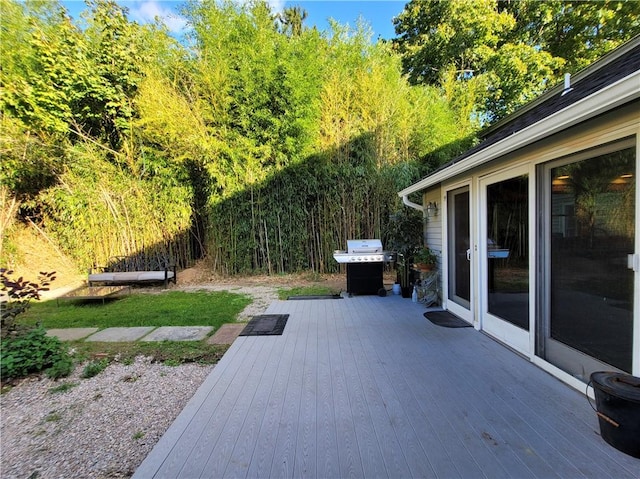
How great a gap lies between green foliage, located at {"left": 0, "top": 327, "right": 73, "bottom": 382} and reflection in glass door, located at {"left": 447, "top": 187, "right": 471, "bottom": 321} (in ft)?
12.6

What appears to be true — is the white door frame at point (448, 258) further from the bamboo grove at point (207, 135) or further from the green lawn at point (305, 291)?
the bamboo grove at point (207, 135)

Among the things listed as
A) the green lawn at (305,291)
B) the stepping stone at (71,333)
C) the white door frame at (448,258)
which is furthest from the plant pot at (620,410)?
the stepping stone at (71,333)

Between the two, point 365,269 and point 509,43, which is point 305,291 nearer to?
point 365,269

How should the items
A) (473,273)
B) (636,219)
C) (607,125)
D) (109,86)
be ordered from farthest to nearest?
(109,86)
(473,273)
(607,125)
(636,219)

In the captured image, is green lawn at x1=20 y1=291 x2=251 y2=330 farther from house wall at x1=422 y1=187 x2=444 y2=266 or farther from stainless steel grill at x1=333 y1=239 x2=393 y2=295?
house wall at x1=422 y1=187 x2=444 y2=266

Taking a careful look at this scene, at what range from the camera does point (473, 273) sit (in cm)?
337

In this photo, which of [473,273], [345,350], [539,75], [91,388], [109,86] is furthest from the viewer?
[539,75]

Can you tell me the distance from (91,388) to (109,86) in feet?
21.1

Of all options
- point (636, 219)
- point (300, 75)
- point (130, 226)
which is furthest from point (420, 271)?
point (130, 226)

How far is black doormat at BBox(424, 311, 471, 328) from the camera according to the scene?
3.48 meters

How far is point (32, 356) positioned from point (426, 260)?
4262 millimetres

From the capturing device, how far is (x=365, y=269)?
5.18m

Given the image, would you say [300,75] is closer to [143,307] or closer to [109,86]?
→ [109,86]

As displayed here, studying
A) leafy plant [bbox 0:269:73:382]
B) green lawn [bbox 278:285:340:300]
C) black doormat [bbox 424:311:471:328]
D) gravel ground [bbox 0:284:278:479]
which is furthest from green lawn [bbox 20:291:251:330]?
black doormat [bbox 424:311:471:328]
